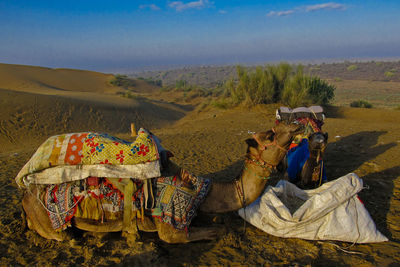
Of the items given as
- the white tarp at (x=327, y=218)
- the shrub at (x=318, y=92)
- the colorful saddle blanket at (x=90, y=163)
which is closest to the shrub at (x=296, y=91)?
the shrub at (x=318, y=92)

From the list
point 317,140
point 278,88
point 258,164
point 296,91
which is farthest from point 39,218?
point 278,88

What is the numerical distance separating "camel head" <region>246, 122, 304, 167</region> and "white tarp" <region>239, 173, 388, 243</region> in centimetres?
63

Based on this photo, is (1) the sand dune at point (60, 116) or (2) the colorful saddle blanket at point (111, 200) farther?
(1) the sand dune at point (60, 116)

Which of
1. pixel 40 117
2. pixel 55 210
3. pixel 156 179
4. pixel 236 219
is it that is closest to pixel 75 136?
pixel 55 210

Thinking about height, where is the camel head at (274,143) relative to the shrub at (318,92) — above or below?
above

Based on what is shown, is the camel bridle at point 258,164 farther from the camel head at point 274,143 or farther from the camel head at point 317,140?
the camel head at point 317,140

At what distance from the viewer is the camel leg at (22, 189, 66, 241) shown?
127 inches

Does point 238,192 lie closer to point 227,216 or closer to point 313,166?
point 227,216

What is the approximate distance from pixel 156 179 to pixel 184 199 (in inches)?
15.7

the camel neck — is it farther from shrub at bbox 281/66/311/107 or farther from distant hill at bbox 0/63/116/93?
distant hill at bbox 0/63/116/93

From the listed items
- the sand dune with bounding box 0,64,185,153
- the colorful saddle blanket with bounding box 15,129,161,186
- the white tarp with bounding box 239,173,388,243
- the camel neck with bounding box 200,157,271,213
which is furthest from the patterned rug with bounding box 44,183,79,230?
the sand dune with bounding box 0,64,185,153

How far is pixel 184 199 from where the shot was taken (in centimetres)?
315

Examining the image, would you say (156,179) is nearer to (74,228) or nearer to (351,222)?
(74,228)

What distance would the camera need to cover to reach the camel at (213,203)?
309cm
